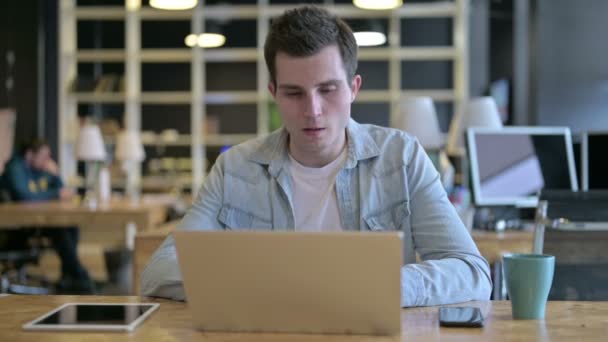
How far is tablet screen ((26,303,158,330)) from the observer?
1256 mm

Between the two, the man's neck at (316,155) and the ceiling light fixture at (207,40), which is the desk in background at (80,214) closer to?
the ceiling light fixture at (207,40)

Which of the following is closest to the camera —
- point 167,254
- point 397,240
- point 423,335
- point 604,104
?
point 397,240

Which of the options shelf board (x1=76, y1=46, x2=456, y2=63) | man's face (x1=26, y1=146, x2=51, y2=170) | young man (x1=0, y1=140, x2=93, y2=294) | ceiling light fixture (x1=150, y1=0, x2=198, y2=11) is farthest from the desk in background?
shelf board (x1=76, y1=46, x2=456, y2=63)

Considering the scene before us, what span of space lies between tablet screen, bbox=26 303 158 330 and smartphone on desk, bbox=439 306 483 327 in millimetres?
515

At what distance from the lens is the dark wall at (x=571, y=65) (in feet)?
20.3

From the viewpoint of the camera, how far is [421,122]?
13.0 ft

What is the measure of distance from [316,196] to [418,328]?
24.9 inches

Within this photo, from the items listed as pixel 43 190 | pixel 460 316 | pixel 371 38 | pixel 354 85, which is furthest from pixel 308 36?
pixel 371 38

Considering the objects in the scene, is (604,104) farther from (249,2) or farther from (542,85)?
(249,2)

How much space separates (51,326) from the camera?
125 centimetres

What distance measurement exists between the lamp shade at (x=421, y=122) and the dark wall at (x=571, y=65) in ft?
8.41

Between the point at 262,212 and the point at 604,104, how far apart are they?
199 inches

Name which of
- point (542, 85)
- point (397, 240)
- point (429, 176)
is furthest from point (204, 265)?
point (542, 85)

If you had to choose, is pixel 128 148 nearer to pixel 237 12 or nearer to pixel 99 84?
pixel 99 84
